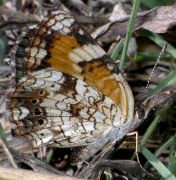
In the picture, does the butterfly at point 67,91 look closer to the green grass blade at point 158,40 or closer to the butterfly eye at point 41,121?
the butterfly eye at point 41,121

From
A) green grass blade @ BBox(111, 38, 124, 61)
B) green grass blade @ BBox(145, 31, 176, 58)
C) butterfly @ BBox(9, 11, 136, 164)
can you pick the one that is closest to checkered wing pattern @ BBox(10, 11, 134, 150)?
butterfly @ BBox(9, 11, 136, 164)

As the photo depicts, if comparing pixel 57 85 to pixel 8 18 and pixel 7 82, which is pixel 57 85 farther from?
pixel 8 18

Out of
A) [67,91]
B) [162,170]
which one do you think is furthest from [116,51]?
[162,170]

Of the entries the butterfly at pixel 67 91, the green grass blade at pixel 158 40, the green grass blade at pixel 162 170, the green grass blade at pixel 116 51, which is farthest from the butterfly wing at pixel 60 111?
the green grass blade at pixel 158 40

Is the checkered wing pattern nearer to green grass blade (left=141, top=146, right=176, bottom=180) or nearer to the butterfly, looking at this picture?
the butterfly

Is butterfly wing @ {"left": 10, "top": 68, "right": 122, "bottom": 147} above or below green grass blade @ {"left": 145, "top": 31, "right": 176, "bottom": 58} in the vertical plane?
below

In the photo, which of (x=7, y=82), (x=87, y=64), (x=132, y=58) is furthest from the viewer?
(x=132, y=58)

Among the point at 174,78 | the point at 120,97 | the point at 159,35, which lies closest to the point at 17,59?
the point at 120,97
